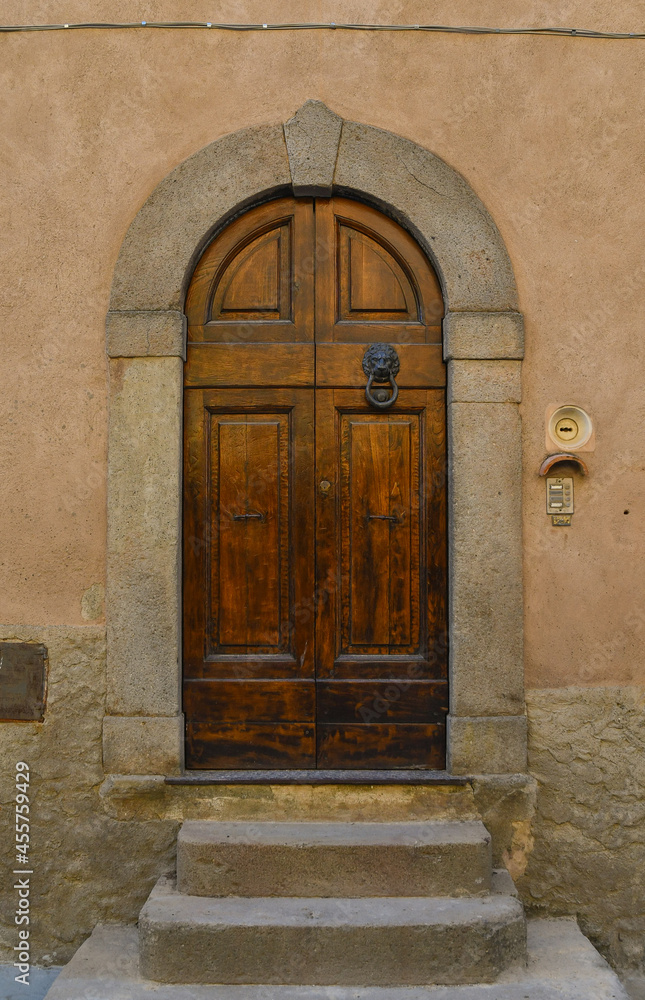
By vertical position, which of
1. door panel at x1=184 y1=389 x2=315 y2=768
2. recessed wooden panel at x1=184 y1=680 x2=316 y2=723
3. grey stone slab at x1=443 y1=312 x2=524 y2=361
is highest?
grey stone slab at x1=443 y1=312 x2=524 y2=361

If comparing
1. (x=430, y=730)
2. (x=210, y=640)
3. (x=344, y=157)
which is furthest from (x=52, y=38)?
(x=430, y=730)

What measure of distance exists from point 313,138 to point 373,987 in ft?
11.6

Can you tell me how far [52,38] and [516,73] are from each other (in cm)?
214

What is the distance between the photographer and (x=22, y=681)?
3523 mm

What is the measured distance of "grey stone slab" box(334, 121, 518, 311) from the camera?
3.54 metres

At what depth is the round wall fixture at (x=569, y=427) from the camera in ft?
11.6

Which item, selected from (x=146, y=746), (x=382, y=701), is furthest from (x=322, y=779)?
(x=146, y=746)

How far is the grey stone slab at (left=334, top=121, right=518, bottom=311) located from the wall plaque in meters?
2.46

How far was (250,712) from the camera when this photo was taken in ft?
11.7

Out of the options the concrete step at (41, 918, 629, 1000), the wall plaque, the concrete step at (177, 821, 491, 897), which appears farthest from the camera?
the wall plaque

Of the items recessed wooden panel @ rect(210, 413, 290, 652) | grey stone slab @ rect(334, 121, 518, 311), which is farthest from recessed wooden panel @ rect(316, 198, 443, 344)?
recessed wooden panel @ rect(210, 413, 290, 652)

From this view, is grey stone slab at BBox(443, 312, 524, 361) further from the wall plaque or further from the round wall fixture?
the wall plaque

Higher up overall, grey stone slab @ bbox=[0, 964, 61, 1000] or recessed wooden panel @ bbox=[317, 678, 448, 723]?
recessed wooden panel @ bbox=[317, 678, 448, 723]

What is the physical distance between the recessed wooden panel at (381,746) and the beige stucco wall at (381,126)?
521 mm
